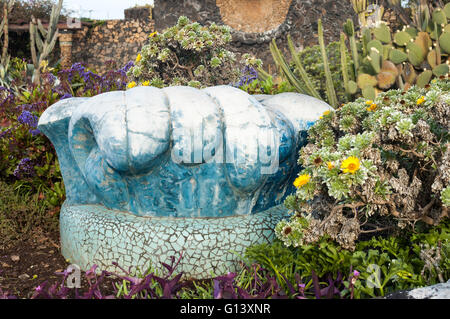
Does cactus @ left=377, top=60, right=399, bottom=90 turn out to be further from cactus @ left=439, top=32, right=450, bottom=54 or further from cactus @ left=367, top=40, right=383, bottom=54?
cactus @ left=439, top=32, right=450, bottom=54

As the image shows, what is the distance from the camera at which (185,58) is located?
14.8ft

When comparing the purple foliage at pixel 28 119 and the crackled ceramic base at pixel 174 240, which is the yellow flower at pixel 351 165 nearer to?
the crackled ceramic base at pixel 174 240

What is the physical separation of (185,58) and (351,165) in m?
2.94

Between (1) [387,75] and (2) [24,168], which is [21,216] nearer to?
(2) [24,168]

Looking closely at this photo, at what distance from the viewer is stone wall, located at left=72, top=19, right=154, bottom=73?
14.2 m

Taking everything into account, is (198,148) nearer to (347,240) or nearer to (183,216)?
(183,216)

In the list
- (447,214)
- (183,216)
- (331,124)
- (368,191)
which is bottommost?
(183,216)

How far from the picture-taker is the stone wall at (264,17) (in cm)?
1189

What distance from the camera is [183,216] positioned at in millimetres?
2541

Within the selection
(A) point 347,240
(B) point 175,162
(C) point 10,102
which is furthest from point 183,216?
(C) point 10,102

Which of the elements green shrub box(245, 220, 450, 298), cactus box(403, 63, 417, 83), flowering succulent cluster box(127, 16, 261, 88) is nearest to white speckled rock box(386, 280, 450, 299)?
green shrub box(245, 220, 450, 298)

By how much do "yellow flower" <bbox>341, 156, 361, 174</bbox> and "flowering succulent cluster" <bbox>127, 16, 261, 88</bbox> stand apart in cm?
241

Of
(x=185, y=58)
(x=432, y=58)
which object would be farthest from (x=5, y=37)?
(x=432, y=58)

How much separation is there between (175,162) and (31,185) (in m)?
2.30
